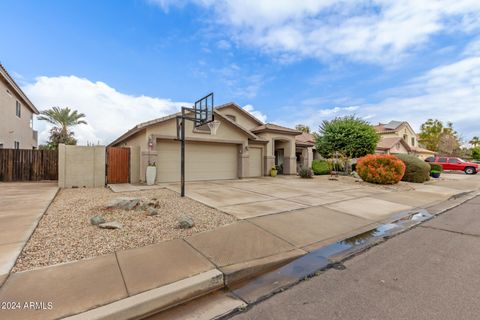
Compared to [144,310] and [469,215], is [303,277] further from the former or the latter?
[469,215]

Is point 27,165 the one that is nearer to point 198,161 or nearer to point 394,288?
point 198,161

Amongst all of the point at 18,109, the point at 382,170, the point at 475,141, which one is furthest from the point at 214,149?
the point at 475,141

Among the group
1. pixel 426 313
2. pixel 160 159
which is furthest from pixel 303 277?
pixel 160 159

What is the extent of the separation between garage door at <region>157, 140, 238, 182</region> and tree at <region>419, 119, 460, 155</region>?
43.4m

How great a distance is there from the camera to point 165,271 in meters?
3.25

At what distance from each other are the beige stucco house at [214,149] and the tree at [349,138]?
3302 millimetres

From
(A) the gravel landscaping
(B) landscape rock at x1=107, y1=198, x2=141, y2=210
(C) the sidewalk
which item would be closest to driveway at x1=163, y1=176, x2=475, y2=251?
(C) the sidewalk

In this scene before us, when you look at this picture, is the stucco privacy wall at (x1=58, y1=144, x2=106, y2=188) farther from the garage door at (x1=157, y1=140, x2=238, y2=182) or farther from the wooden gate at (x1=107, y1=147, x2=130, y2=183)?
the garage door at (x1=157, y1=140, x2=238, y2=182)

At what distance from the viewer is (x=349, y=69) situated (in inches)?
→ 620

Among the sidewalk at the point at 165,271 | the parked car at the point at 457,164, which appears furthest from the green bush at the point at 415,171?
the parked car at the point at 457,164

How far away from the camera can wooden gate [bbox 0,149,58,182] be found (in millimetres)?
11797

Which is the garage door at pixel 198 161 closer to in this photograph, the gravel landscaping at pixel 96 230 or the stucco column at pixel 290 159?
the stucco column at pixel 290 159

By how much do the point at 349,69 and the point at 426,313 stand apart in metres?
16.4

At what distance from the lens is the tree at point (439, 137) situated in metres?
39.5
